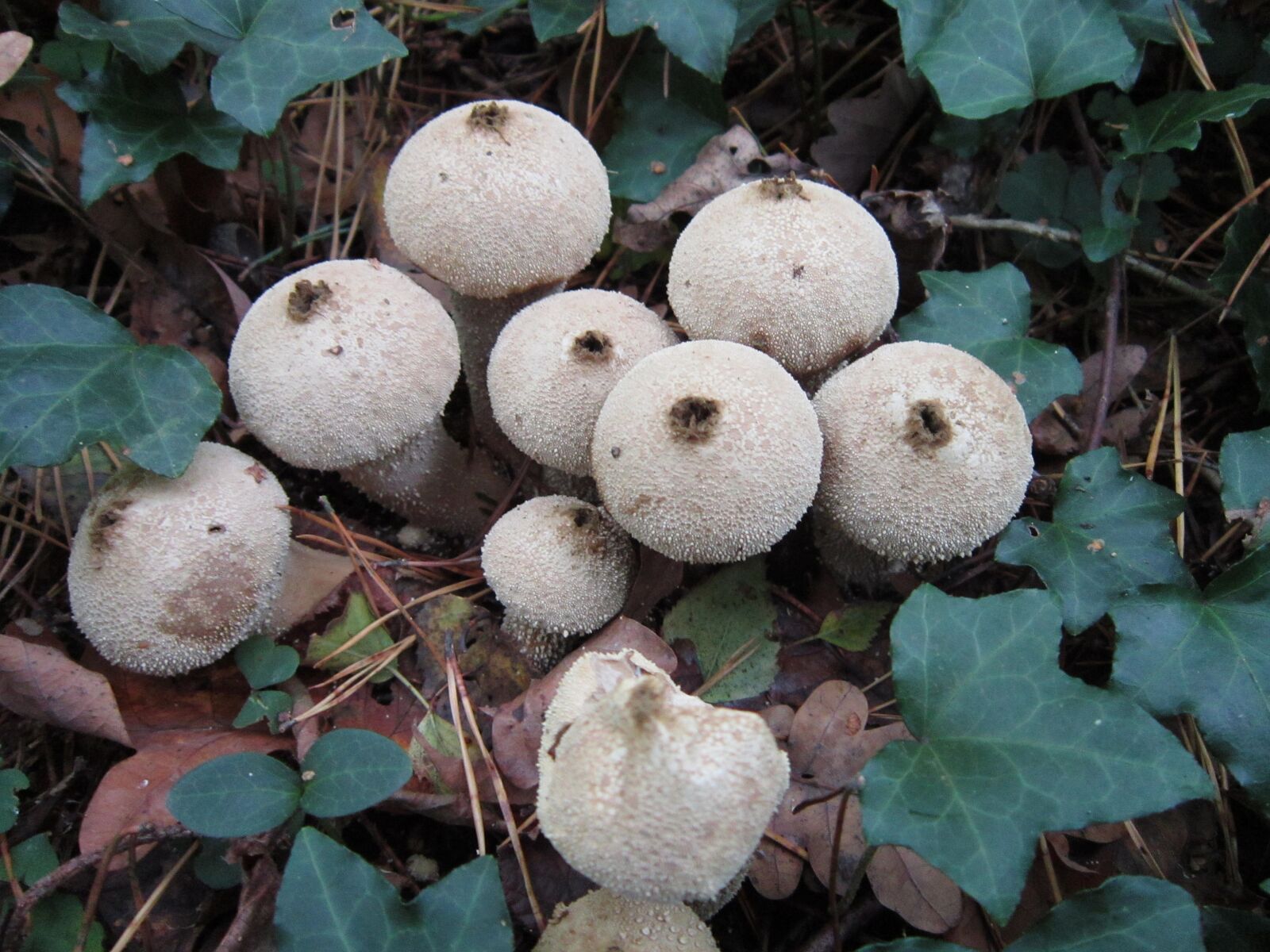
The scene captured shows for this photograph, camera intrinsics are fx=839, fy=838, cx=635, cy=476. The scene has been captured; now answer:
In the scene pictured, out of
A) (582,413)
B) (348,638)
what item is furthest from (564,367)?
(348,638)

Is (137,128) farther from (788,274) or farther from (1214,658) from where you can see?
(1214,658)

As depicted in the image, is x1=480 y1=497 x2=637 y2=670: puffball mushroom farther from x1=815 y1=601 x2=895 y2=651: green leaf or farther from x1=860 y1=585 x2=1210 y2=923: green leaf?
x1=860 y1=585 x2=1210 y2=923: green leaf

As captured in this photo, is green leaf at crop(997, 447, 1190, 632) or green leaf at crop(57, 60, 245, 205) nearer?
green leaf at crop(997, 447, 1190, 632)

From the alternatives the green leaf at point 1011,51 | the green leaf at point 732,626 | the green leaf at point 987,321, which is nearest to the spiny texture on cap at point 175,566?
the green leaf at point 732,626

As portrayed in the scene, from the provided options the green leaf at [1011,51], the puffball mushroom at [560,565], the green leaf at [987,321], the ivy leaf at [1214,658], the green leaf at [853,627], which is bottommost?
the green leaf at [853,627]

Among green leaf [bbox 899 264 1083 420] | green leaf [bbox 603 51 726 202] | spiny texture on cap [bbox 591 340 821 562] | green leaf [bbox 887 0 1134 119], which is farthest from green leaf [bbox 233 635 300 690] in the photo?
green leaf [bbox 887 0 1134 119]

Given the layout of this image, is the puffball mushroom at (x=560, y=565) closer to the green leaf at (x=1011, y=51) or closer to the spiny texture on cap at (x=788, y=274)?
the spiny texture on cap at (x=788, y=274)

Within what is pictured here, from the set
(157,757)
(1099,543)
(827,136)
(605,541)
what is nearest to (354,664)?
(157,757)
